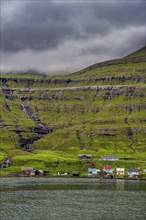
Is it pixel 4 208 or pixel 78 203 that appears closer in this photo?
pixel 4 208

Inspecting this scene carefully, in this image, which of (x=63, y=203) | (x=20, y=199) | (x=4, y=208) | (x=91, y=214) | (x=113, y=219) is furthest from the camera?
(x=20, y=199)

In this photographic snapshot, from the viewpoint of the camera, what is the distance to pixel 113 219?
9506 cm

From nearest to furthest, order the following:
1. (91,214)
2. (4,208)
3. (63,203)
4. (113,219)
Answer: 1. (113,219)
2. (91,214)
3. (4,208)
4. (63,203)

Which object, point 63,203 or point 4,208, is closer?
point 4,208

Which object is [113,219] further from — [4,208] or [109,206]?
[4,208]

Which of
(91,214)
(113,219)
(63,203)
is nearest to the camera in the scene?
(113,219)

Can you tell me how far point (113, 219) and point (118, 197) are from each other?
4476 cm

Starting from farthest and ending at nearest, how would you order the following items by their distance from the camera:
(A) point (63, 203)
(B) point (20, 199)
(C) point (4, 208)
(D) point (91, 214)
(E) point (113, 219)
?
(B) point (20, 199) → (A) point (63, 203) → (C) point (4, 208) → (D) point (91, 214) → (E) point (113, 219)

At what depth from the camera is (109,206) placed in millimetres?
117125

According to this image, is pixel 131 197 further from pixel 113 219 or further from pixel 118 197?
pixel 113 219

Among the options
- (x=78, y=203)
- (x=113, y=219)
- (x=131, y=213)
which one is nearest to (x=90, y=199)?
(x=78, y=203)

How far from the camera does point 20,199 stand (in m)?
132

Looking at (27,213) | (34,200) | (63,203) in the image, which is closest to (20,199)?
(34,200)

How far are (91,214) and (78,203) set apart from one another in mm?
20651
